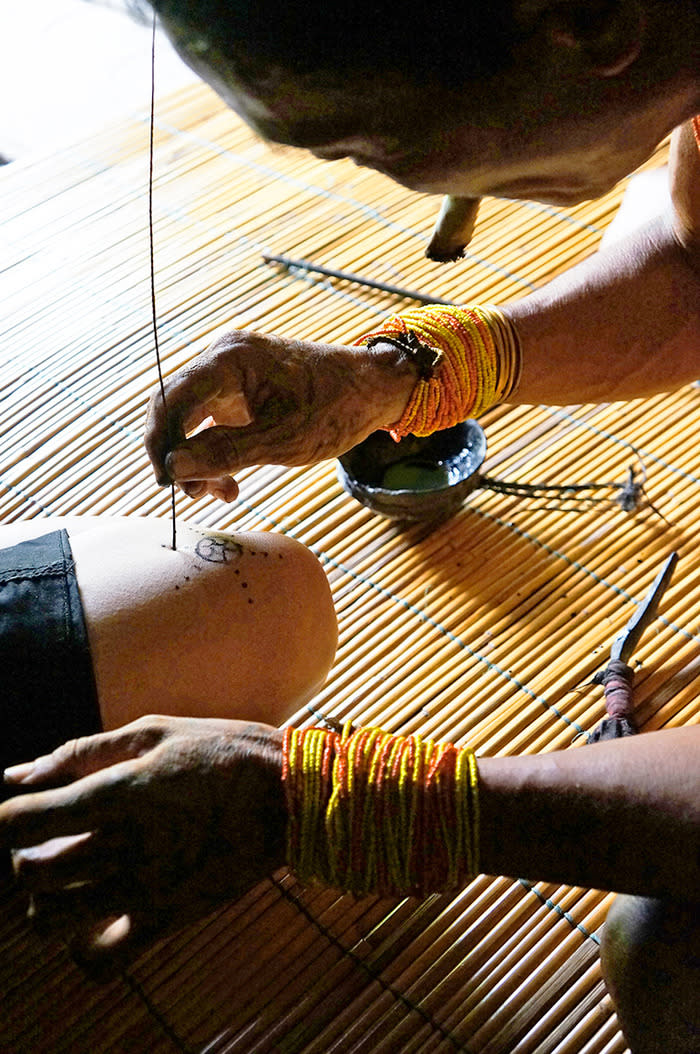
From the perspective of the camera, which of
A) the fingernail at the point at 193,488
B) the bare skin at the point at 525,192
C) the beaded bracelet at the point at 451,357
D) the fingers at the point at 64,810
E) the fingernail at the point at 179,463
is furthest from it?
the beaded bracelet at the point at 451,357

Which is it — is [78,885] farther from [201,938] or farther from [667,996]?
[667,996]

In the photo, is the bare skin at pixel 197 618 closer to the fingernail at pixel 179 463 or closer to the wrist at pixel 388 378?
the fingernail at pixel 179 463

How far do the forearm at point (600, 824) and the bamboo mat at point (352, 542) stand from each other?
31cm

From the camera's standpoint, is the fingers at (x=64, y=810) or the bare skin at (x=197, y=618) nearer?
the fingers at (x=64, y=810)

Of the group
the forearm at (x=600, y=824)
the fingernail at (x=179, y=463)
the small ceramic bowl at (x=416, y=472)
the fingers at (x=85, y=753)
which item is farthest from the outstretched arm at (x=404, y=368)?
the forearm at (x=600, y=824)

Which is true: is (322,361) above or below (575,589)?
above

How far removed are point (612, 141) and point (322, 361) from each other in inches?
19.6

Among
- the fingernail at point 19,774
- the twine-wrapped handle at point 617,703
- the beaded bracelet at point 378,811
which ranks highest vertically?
the fingernail at point 19,774

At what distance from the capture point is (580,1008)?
102cm

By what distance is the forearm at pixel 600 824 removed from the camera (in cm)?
78

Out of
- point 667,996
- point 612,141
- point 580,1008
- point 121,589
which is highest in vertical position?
point 612,141

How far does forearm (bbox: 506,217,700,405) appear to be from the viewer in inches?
50.9

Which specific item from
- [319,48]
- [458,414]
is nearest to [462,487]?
[458,414]

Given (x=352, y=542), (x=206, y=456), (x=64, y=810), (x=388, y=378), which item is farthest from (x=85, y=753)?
(x=352, y=542)
